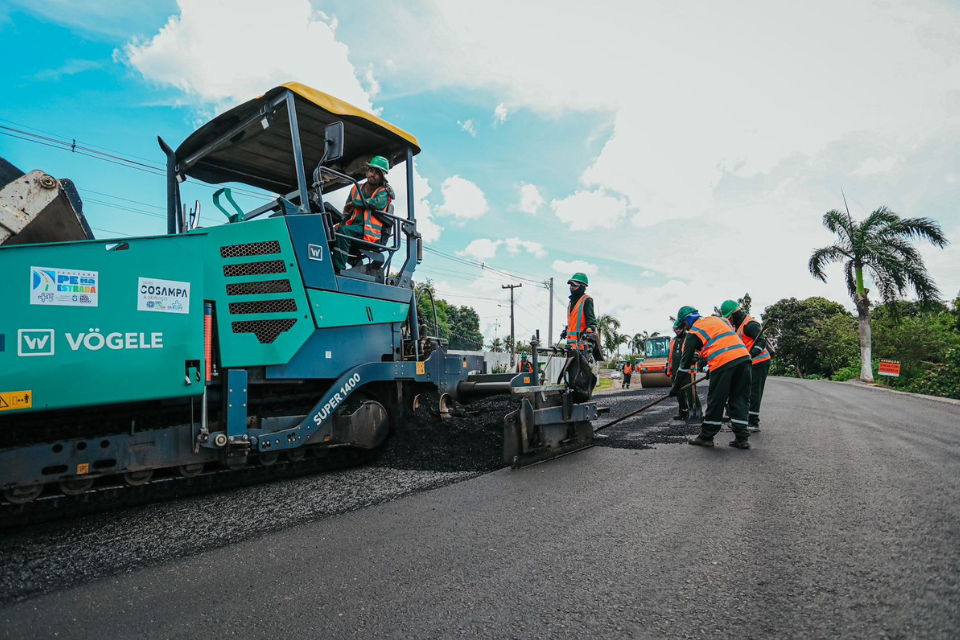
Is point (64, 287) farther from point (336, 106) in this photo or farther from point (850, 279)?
point (850, 279)

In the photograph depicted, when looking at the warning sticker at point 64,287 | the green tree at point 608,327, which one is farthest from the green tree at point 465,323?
the warning sticker at point 64,287

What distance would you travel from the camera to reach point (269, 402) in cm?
425

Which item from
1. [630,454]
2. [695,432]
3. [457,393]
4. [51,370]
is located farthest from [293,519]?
[695,432]

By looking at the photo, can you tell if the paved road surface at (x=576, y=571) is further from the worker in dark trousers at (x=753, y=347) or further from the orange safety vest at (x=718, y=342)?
the worker in dark trousers at (x=753, y=347)

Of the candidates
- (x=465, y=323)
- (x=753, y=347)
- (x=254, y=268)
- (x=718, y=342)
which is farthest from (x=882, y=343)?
(x=465, y=323)

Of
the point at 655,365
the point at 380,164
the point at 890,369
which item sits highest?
the point at 380,164

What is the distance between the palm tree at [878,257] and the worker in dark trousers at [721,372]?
62.0 ft

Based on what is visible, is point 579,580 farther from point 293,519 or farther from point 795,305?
point 795,305

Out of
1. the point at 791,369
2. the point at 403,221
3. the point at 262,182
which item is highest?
the point at 262,182

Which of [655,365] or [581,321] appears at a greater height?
[581,321]

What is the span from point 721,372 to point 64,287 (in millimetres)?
6212

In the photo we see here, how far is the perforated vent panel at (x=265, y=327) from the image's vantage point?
3.95 m

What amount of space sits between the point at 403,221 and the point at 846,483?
4203mm

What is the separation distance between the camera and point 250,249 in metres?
4.00
